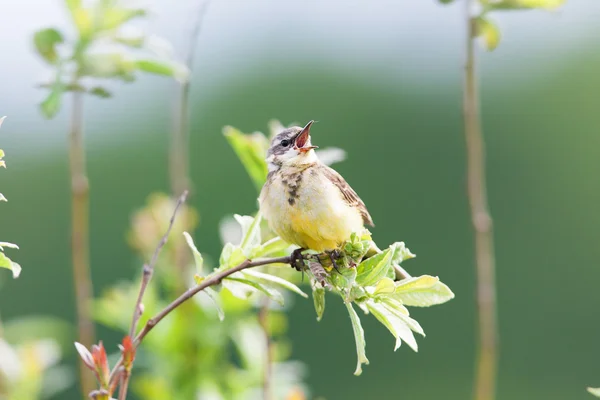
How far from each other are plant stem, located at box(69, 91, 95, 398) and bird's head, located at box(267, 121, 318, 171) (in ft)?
1.88

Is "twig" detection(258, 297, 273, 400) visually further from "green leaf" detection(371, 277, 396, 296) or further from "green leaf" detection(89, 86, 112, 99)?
"green leaf" detection(89, 86, 112, 99)

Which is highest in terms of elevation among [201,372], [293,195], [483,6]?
[483,6]

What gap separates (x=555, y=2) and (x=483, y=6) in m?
0.20

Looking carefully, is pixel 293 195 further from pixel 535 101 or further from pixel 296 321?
pixel 535 101

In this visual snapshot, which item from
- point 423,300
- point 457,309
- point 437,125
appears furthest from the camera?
point 437,125

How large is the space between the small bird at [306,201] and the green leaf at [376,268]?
1.21ft

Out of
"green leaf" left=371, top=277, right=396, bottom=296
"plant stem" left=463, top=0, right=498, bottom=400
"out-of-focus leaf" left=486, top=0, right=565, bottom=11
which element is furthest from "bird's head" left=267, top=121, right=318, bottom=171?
"green leaf" left=371, top=277, right=396, bottom=296

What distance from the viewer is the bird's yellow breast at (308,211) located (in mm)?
2094

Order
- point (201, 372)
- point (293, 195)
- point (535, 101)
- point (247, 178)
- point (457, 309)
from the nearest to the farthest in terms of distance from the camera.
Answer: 1. point (293, 195)
2. point (201, 372)
3. point (247, 178)
4. point (457, 309)
5. point (535, 101)

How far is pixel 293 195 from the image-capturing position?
90.3 inches

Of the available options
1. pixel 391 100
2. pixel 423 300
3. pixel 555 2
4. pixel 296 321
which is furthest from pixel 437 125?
pixel 423 300

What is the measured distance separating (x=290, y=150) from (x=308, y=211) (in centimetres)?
41

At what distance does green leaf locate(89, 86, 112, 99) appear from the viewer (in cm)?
223

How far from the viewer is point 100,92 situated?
224cm
